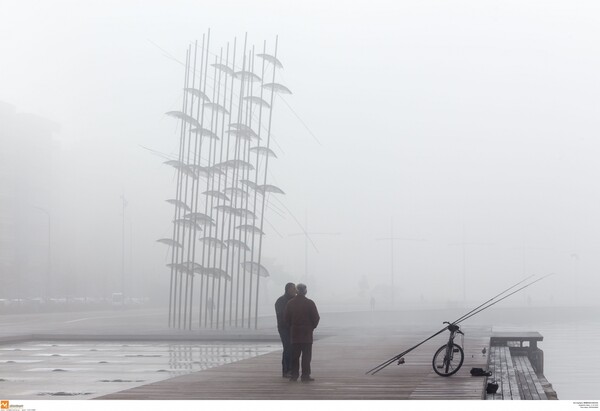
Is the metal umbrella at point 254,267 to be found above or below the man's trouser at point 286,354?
above

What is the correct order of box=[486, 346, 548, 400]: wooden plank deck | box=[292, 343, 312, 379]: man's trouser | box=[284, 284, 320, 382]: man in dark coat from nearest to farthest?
box=[284, 284, 320, 382]: man in dark coat
box=[292, 343, 312, 379]: man's trouser
box=[486, 346, 548, 400]: wooden plank deck

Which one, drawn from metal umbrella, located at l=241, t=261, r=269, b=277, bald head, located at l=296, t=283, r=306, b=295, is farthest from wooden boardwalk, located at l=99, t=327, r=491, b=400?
metal umbrella, located at l=241, t=261, r=269, b=277

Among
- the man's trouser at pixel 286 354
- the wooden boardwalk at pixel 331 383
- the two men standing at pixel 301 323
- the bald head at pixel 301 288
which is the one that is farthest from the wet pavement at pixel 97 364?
the bald head at pixel 301 288

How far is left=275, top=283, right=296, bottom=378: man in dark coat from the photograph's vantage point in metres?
16.4

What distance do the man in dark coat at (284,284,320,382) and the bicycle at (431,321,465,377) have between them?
6.57 feet

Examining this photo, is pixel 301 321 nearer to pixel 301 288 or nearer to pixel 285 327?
pixel 301 288

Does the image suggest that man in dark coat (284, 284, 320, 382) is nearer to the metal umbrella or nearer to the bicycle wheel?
the bicycle wheel

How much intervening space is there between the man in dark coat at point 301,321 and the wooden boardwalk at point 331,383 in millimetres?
497

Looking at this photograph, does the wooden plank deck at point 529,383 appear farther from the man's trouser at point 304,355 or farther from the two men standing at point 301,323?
the two men standing at point 301,323

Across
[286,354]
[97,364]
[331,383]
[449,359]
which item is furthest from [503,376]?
[97,364]

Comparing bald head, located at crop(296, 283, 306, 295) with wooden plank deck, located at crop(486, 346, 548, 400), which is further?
wooden plank deck, located at crop(486, 346, 548, 400)

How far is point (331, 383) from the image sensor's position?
52.7 ft

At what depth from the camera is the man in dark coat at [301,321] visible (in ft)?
51.9

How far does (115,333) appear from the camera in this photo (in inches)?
1315
